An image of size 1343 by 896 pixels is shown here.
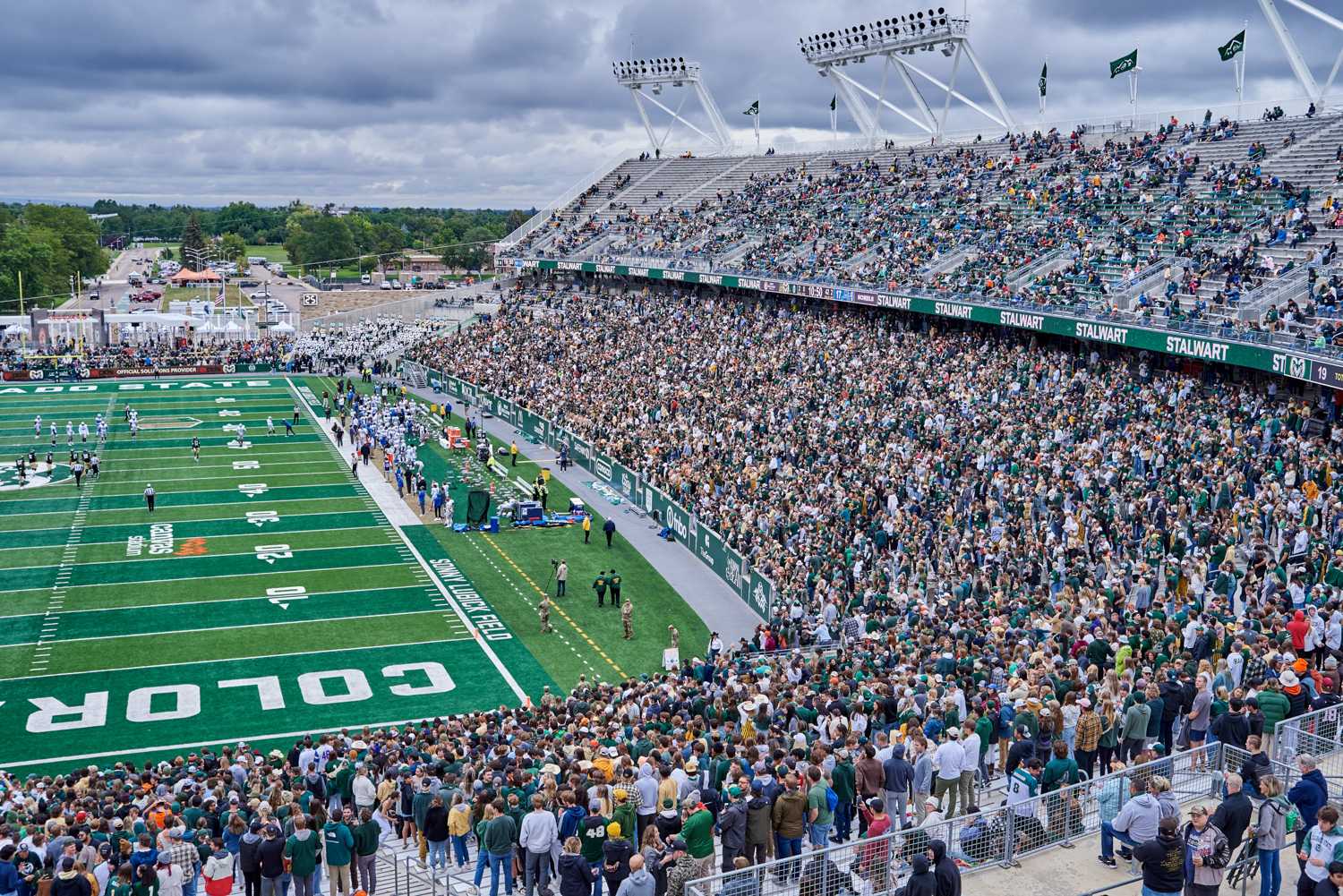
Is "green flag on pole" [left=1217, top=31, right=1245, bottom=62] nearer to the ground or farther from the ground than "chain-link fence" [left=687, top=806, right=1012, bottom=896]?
farther from the ground

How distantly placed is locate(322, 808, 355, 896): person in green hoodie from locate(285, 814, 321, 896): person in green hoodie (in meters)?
0.13

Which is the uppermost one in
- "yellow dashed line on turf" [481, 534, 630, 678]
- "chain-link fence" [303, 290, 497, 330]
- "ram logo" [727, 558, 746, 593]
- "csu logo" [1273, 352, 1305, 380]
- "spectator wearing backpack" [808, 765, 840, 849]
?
"csu logo" [1273, 352, 1305, 380]

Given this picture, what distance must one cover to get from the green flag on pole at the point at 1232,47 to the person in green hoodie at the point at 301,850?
37.6 meters

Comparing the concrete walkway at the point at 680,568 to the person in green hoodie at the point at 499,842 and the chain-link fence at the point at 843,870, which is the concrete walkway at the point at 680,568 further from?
the chain-link fence at the point at 843,870

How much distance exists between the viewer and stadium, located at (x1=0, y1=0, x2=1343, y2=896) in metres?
10.8

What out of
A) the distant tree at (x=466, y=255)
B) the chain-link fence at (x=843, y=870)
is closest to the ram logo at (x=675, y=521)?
the chain-link fence at (x=843, y=870)

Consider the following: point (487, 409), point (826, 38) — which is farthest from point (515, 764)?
point (826, 38)

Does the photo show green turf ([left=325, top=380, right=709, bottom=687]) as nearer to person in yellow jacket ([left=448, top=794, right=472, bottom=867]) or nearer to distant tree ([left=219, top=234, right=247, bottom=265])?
person in yellow jacket ([left=448, top=794, right=472, bottom=867])

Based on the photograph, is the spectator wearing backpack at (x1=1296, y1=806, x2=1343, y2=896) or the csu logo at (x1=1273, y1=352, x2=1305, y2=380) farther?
the csu logo at (x1=1273, y1=352, x2=1305, y2=380)

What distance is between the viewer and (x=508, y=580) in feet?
88.7

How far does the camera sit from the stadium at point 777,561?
10.8m

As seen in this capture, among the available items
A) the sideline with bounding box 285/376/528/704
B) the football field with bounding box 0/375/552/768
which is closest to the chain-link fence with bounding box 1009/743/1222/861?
the sideline with bounding box 285/376/528/704

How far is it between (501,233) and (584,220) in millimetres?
101051

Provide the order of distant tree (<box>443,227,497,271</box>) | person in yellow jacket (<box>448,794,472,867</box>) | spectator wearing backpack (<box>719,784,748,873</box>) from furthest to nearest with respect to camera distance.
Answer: distant tree (<box>443,227,497,271</box>), person in yellow jacket (<box>448,794,472,867</box>), spectator wearing backpack (<box>719,784,748,873</box>)
